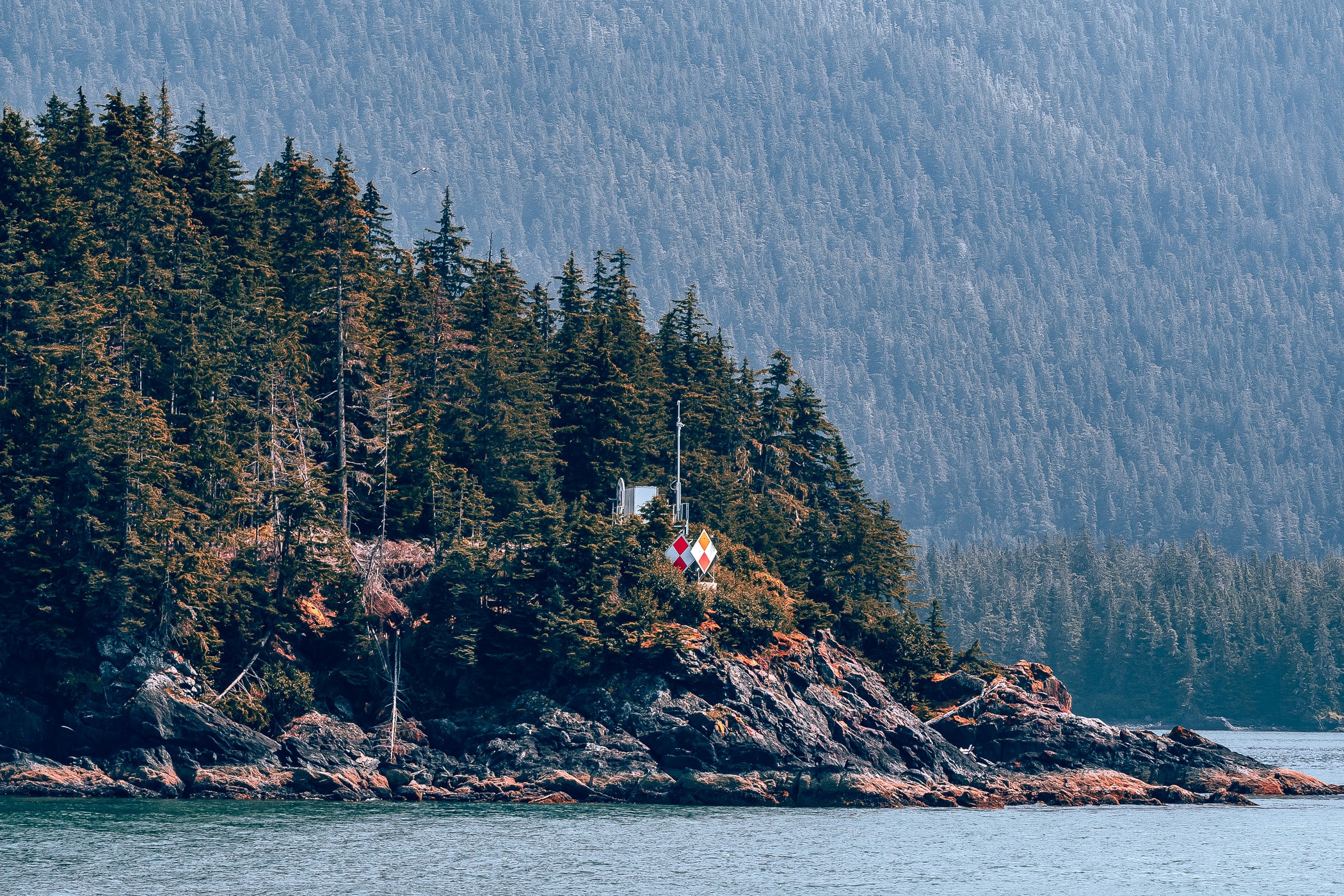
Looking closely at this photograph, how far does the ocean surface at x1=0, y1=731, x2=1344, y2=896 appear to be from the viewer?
1884 inches

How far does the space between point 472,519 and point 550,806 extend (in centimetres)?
1719

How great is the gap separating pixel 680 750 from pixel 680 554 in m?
9.83

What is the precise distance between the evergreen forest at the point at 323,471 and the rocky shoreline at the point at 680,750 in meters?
1.50

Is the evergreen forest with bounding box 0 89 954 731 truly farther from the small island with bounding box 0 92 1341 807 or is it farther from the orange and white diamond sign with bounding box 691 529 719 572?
the orange and white diamond sign with bounding box 691 529 719 572

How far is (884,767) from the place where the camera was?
71.0 m

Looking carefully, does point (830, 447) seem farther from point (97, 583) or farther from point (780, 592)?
point (97, 583)

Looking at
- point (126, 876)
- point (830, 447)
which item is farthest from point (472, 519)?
point (126, 876)

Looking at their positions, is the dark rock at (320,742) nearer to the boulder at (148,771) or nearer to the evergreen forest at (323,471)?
the evergreen forest at (323,471)

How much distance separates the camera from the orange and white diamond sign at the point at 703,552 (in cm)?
7281

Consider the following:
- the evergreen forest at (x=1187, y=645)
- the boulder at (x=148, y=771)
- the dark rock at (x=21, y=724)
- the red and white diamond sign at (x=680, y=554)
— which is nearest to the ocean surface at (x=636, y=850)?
the boulder at (x=148, y=771)

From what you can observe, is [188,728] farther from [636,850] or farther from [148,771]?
[636,850]

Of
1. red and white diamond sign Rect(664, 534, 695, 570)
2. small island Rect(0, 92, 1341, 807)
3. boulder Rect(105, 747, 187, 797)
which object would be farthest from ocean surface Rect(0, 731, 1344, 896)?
red and white diamond sign Rect(664, 534, 695, 570)

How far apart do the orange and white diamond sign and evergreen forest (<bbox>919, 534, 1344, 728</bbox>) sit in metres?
111

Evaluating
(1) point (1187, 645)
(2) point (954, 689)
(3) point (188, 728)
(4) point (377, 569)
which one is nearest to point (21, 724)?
(3) point (188, 728)
